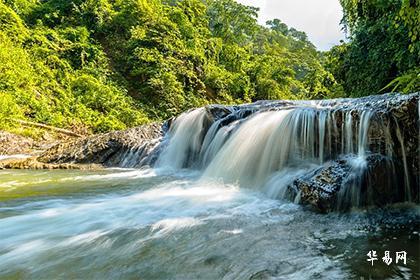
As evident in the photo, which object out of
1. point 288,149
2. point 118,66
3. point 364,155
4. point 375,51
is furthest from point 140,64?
point 364,155

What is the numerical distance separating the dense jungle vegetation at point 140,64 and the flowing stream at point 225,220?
2858 millimetres

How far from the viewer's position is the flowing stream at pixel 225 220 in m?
2.51

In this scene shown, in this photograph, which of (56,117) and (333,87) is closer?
(56,117)

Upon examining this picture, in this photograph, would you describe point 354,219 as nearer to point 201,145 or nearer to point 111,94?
point 201,145

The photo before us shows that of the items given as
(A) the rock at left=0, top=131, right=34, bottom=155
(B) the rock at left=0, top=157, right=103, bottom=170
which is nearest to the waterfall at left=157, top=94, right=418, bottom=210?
(B) the rock at left=0, top=157, right=103, bottom=170

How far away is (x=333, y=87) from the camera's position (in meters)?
15.3

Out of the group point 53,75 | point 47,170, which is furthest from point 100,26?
point 47,170

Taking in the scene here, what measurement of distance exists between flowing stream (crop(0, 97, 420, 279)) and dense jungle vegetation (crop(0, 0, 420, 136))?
286cm

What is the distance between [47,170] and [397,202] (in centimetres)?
726

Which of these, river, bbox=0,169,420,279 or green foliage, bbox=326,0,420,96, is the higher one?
green foliage, bbox=326,0,420,96

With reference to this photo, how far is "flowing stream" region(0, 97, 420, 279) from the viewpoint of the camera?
8.24ft

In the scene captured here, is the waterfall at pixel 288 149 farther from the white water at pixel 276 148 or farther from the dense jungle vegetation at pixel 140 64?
the dense jungle vegetation at pixel 140 64
